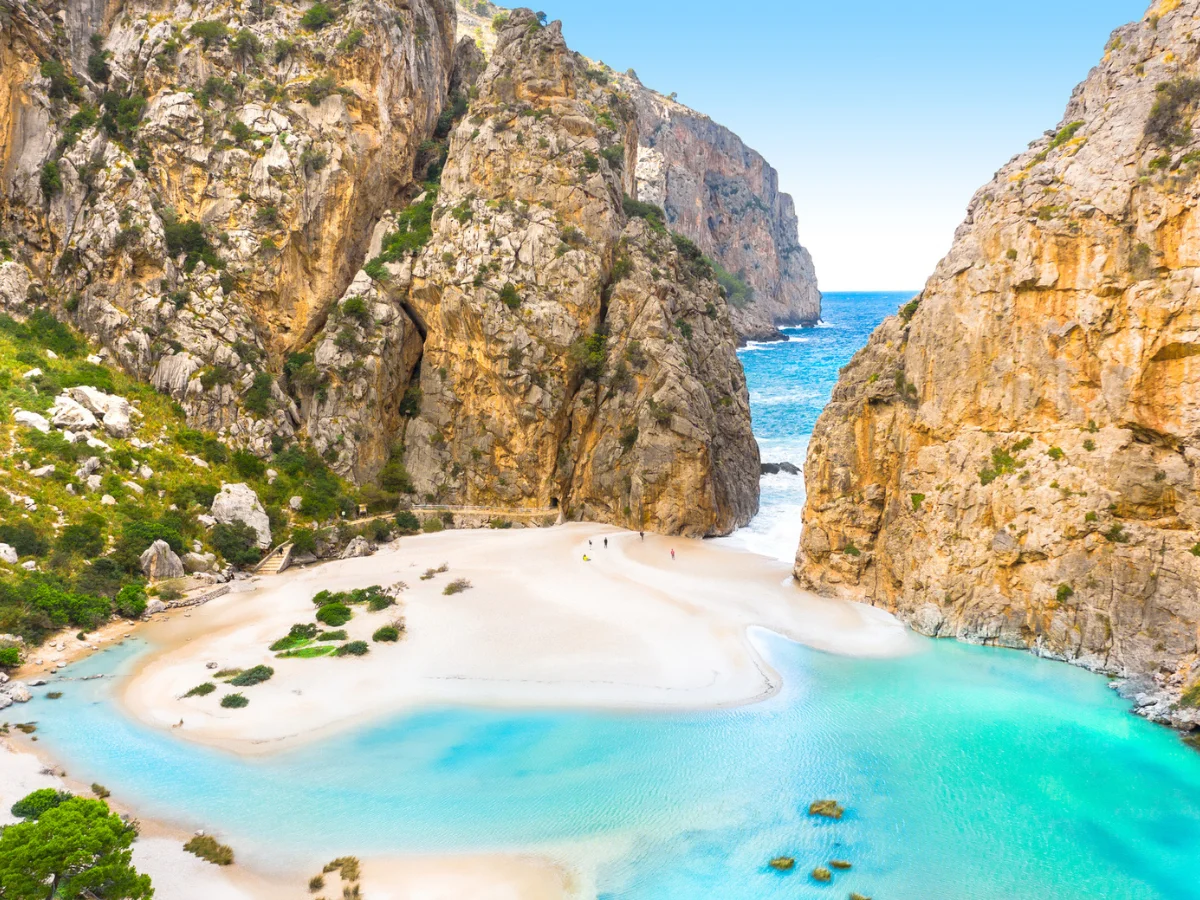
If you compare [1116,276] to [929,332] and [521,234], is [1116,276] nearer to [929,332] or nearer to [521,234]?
[929,332]

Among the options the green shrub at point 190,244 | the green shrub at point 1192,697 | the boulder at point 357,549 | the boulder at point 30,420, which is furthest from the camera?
the green shrub at point 190,244

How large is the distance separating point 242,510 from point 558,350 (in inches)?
899

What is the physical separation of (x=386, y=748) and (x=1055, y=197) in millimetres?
Result: 33844

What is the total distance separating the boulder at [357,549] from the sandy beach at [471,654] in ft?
3.25

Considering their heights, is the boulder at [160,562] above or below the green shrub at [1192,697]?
above

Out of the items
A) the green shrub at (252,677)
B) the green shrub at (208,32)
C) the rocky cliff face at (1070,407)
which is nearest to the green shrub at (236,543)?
the green shrub at (252,677)

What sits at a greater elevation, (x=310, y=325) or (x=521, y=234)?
(x=521, y=234)

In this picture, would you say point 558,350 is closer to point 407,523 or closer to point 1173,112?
point 407,523

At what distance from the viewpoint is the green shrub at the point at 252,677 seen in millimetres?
26531

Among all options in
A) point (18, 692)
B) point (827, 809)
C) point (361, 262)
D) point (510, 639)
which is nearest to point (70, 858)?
point (18, 692)

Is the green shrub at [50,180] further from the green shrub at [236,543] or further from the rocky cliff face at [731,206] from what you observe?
the rocky cliff face at [731,206]

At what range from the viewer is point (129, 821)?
59.1 ft

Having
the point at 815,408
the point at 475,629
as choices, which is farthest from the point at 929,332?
the point at 815,408

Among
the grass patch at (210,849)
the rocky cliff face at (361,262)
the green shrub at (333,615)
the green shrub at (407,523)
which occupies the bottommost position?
the grass patch at (210,849)
